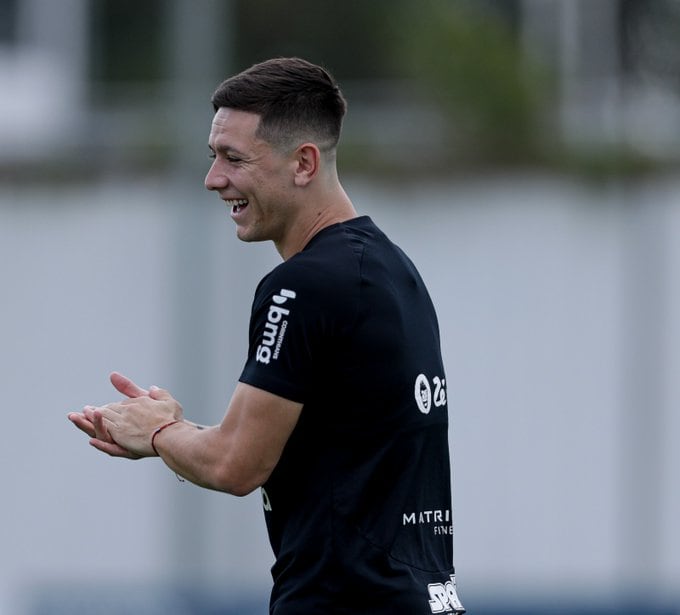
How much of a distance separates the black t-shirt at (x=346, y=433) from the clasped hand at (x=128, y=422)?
315mm

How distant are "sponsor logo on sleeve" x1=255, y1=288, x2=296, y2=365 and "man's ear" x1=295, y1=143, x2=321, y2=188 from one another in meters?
0.38

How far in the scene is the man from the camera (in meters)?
3.82

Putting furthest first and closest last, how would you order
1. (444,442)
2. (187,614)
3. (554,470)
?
(554,470) → (187,614) → (444,442)

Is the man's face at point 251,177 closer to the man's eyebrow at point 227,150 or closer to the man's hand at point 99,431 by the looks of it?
the man's eyebrow at point 227,150

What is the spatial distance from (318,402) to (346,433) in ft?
0.36

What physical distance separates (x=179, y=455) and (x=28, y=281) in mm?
8377

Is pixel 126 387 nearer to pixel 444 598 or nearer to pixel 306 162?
pixel 306 162

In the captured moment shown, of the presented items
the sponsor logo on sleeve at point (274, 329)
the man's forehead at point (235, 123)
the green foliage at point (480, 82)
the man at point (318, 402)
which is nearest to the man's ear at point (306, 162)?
the man at point (318, 402)

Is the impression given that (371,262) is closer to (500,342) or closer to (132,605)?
(132,605)

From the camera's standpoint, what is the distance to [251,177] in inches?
160

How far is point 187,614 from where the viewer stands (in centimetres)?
1004

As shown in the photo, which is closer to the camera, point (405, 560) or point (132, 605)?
point (405, 560)

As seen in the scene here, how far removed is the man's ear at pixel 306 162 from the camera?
13.3ft

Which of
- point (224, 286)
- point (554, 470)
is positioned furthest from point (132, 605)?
point (554, 470)
